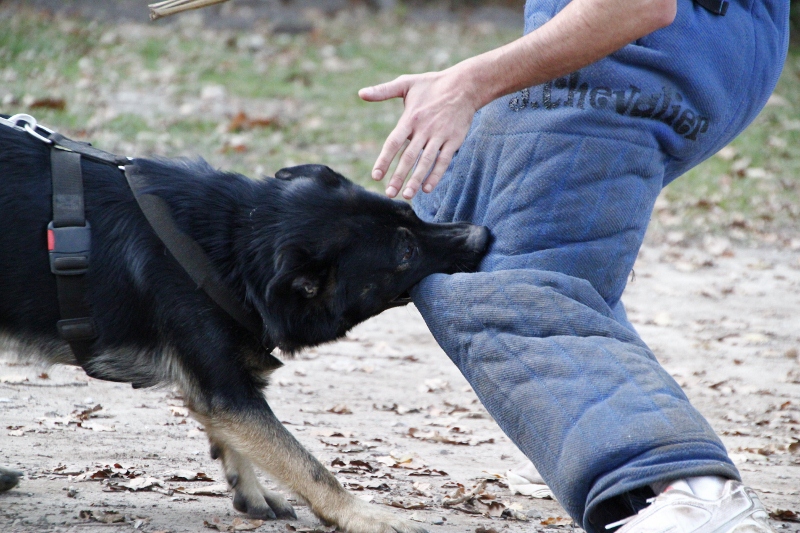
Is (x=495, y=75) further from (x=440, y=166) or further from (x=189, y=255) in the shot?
(x=189, y=255)

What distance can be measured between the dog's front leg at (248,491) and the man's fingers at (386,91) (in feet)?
4.76

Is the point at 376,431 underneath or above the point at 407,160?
underneath

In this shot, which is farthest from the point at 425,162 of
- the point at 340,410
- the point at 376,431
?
the point at 340,410

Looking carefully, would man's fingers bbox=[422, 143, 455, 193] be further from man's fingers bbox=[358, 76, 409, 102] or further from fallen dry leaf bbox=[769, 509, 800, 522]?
fallen dry leaf bbox=[769, 509, 800, 522]

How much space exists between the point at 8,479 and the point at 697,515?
2322 mm

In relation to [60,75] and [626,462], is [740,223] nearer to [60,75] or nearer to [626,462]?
[626,462]

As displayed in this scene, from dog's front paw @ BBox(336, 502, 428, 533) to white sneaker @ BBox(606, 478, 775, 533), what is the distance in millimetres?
841

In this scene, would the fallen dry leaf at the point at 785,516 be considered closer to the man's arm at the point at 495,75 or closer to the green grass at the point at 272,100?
the man's arm at the point at 495,75

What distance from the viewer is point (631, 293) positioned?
6.54m

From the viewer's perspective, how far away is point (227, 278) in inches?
119

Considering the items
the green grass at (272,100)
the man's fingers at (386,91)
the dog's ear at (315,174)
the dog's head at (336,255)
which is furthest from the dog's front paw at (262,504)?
the green grass at (272,100)

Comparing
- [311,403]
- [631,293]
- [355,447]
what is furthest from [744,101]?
[631,293]

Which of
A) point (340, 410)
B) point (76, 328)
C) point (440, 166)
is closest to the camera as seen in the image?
point (440, 166)

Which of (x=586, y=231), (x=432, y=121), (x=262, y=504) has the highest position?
(x=432, y=121)
